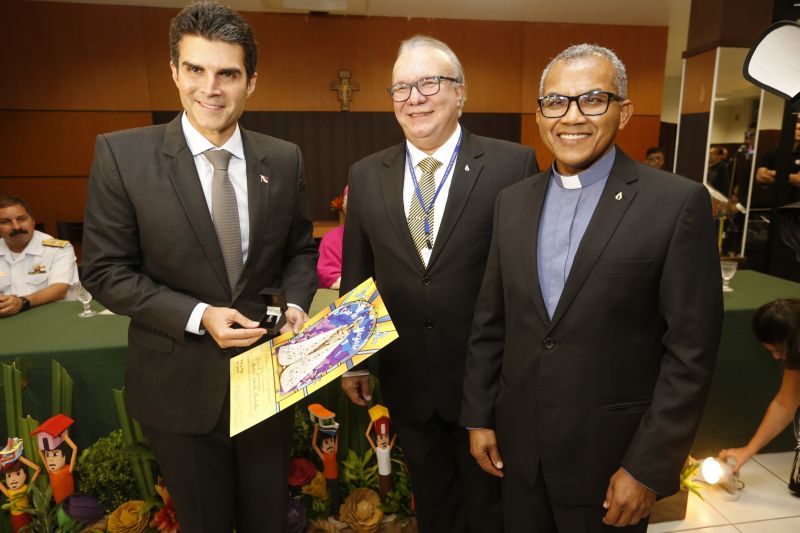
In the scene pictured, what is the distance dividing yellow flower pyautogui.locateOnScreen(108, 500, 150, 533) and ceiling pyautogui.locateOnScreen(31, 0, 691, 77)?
5.47 m

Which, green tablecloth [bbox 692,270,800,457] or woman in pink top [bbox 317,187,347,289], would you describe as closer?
green tablecloth [bbox 692,270,800,457]

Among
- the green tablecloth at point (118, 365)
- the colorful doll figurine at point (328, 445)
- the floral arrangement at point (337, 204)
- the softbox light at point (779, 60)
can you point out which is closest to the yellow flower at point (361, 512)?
the colorful doll figurine at point (328, 445)

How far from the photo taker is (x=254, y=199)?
4.71 feet

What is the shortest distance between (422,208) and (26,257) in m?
3.09

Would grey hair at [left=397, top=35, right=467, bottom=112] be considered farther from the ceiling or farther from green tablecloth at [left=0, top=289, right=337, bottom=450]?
the ceiling

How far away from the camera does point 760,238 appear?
5070mm

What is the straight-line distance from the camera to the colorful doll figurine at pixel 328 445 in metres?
2.12

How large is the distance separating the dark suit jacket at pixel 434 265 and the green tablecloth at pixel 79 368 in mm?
1218

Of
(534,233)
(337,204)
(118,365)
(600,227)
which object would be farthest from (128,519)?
(337,204)

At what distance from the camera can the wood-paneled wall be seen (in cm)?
614

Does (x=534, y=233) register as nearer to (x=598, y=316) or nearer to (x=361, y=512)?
(x=598, y=316)

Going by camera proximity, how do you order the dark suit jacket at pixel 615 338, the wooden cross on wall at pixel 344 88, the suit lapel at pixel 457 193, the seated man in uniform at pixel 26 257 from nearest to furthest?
the dark suit jacket at pixel 615 338, the suit lapel at pixel 457 193, the seated man in uniform at pixel 26 257, the wooden cross on wall at pixel 344 88

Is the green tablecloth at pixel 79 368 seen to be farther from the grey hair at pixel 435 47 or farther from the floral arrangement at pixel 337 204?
the floral arrangement at pixel 337 204

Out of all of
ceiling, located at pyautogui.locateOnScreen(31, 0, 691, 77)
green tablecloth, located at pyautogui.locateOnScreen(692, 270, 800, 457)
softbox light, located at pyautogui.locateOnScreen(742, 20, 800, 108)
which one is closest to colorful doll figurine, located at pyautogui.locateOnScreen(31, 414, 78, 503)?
softbox light, located at pyautogui.locateOnScreen(742, 20, 800, 108)
